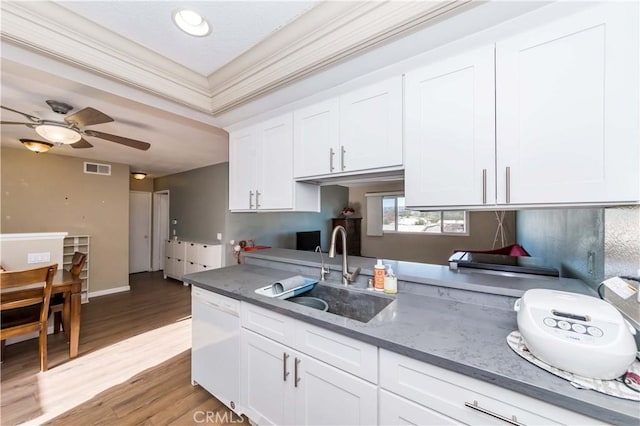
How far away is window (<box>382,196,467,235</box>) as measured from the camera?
5574 mm

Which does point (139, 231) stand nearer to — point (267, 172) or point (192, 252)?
point (192, 252)

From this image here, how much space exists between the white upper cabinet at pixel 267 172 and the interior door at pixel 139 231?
5046 millimetres

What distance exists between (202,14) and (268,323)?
5.74 feet

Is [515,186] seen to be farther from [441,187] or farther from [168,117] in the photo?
[168,117]

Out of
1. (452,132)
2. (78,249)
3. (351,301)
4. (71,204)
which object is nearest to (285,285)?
(351,301)

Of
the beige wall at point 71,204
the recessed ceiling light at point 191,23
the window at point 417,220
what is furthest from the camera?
the window at point 417,220

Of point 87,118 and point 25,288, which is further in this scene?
point 25,288

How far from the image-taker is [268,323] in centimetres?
146

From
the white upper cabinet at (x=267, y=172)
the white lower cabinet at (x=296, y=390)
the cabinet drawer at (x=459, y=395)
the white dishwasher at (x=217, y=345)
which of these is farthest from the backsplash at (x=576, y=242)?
the white dishwasher at (x=217, y=345)

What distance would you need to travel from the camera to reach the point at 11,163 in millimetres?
3639

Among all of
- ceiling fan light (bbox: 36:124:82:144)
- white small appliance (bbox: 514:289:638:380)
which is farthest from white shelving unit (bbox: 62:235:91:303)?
white small appliance (bbox: 514:289:638:380)

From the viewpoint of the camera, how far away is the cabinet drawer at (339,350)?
3.54 ft

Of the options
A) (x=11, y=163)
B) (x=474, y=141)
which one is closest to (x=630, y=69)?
(x=474, y=141)

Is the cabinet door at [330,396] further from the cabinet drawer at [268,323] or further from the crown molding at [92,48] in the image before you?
the crown molding at [92,48]
